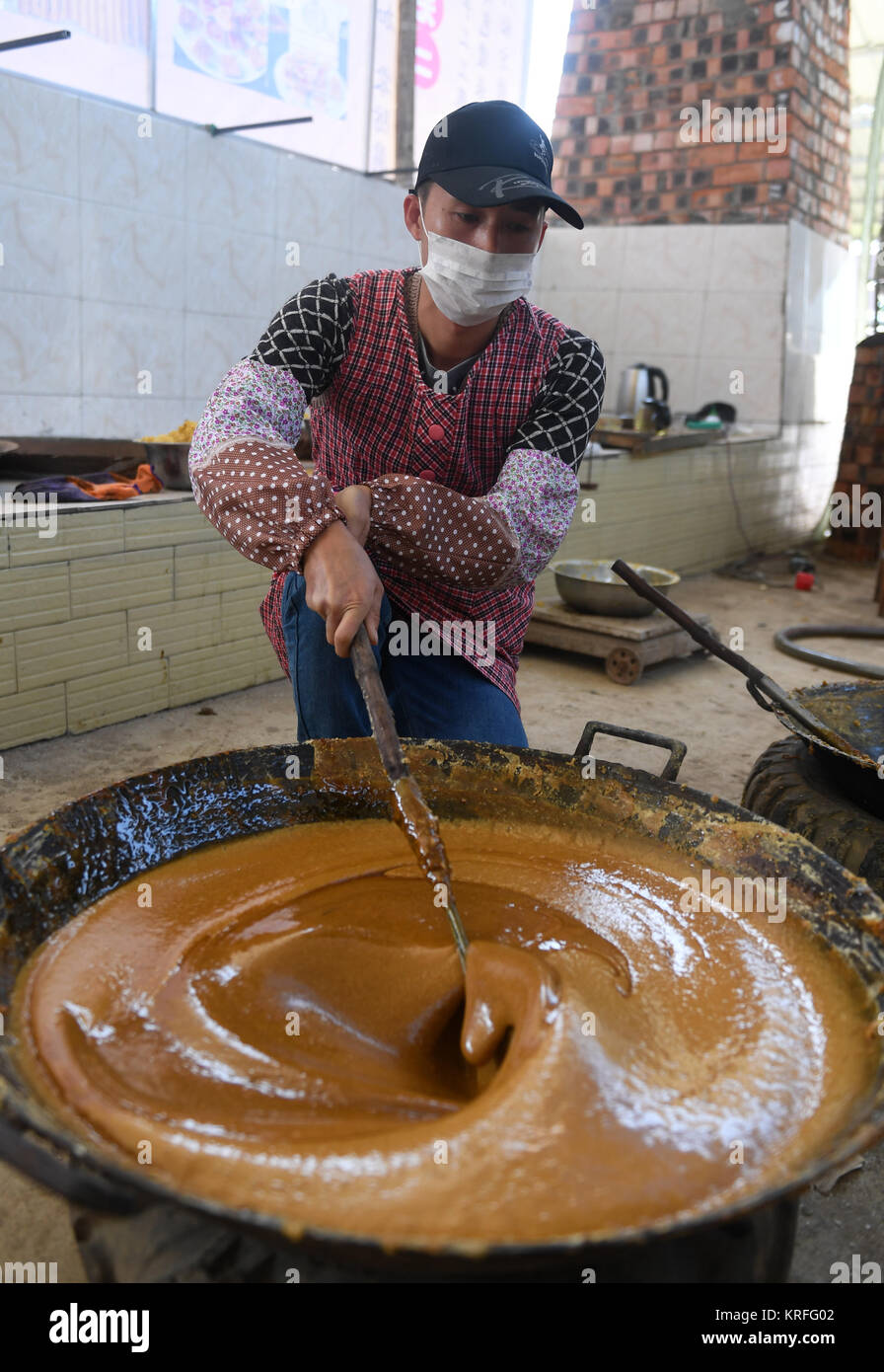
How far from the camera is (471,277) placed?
1.66 metres

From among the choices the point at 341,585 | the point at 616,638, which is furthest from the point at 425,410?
the point at 616,638

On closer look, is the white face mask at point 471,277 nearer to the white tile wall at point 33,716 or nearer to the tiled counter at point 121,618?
the tiled counter at point 121,618

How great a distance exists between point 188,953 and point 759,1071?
23.4 inches

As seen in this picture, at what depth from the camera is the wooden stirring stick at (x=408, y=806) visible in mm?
1113

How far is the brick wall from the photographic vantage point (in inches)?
222

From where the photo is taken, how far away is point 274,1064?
3.07 feet

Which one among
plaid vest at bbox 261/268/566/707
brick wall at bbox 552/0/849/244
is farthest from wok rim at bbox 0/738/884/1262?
brick wall at bbox 552/0/849/244

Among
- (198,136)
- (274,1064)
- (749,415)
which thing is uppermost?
(198,136)

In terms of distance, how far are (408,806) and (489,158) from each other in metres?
1.06

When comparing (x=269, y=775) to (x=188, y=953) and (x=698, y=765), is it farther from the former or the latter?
(x=698, y=765)

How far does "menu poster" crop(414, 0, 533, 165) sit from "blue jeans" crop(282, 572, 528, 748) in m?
3.99

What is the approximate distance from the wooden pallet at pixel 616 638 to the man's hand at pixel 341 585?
8.22ft
